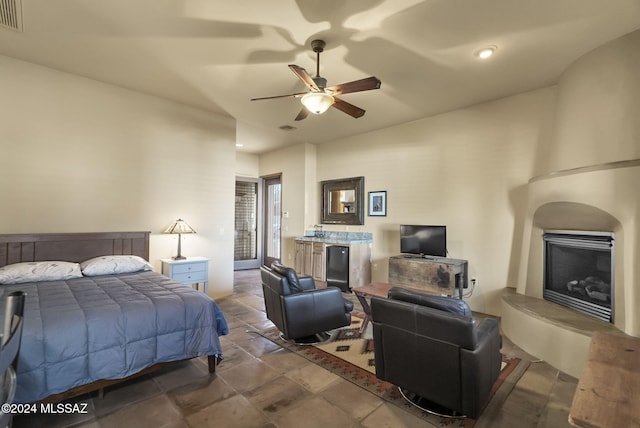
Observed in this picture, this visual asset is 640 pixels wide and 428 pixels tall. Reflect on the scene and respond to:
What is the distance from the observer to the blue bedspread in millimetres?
1884

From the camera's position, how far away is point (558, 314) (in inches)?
124

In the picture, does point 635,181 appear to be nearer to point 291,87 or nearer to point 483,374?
point 483,374

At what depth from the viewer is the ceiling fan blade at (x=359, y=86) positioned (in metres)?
2.67

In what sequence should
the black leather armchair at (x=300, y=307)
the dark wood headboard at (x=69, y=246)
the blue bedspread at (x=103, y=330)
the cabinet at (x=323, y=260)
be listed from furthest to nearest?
the cabinet at (x=323, y=260), the dark wood headboard at (x=69, y=246), the black leather armchair at (x=300, y=307), the blue bedspread at (x=103, y=330)

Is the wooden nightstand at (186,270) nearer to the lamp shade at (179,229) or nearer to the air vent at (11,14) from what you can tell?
the lamp shade at (179,229)

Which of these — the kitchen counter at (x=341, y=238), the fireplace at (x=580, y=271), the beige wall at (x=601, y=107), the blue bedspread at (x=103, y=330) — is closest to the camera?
the blue bedspread at (x=103, y=330)

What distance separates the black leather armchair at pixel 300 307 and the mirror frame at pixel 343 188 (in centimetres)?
274

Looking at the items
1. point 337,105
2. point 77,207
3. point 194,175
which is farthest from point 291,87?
point 77,207

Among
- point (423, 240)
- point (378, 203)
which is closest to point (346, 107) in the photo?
point (423, 240)

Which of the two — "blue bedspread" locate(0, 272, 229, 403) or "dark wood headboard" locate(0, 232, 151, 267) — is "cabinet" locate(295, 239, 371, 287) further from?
"blue bedspread" locate(0, 272, 229, 403)

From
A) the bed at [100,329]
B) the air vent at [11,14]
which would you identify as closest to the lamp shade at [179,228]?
the bed at [100,329]

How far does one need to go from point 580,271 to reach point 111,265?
5336mm

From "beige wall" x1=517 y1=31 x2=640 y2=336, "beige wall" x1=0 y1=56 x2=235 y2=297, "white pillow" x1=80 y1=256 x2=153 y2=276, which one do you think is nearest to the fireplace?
"beige wall" x1=517 y1=31 x2=640 y2=336

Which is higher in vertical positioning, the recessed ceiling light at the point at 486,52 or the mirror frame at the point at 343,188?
the recessed ceiling light at the point at 486,52
